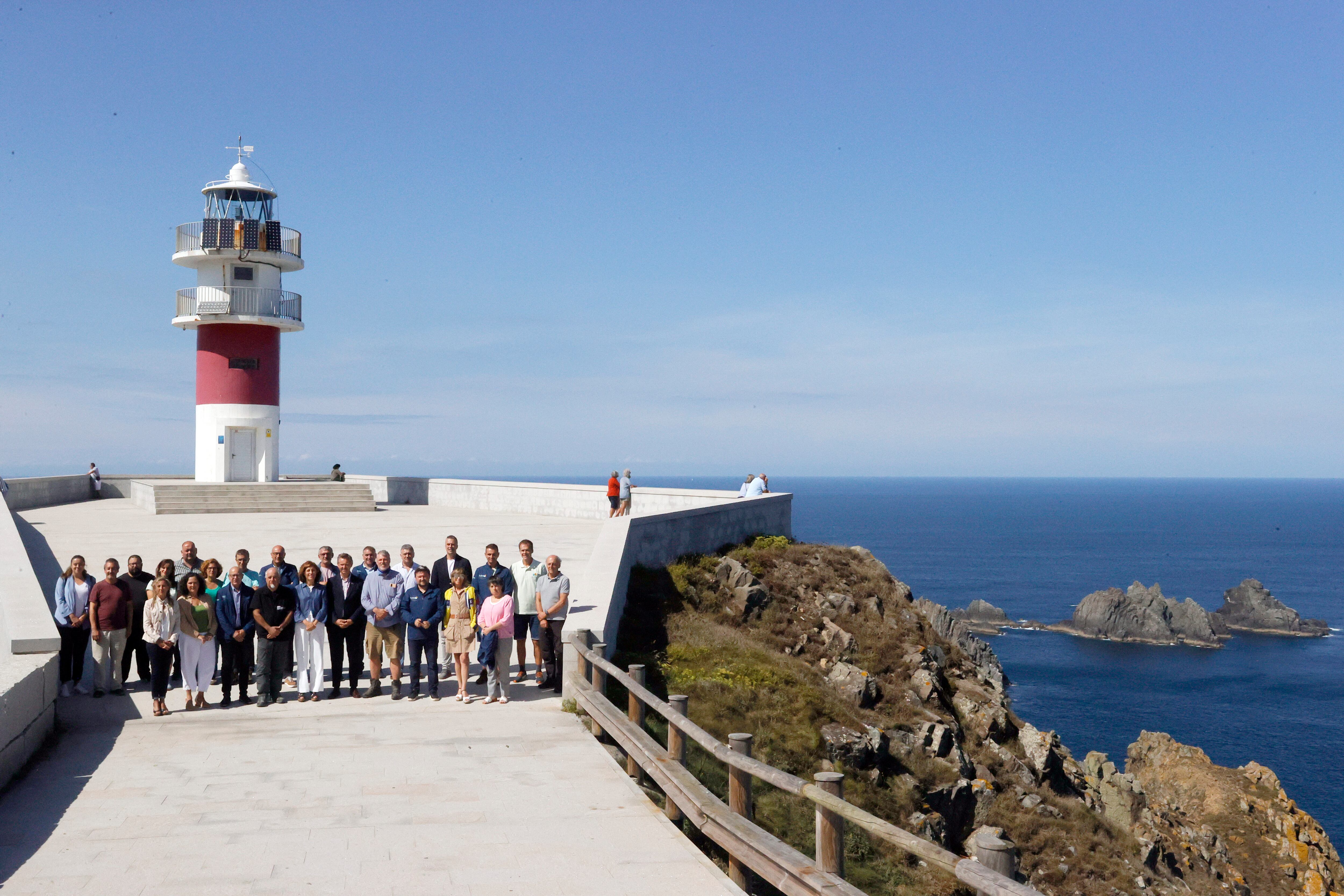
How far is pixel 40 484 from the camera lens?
3350cm

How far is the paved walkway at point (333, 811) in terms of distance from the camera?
257 inches

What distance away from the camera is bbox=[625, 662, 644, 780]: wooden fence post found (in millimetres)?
9016

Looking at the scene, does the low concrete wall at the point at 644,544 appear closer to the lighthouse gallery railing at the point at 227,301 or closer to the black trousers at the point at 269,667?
the black trousers at the point at 269,667

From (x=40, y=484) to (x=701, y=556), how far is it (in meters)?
24.8

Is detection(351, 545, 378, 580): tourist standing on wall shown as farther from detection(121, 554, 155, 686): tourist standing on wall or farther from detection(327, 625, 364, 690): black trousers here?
detection(121, 554, 155, 686): tourist standing on wall

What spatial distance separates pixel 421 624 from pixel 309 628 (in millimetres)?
1219

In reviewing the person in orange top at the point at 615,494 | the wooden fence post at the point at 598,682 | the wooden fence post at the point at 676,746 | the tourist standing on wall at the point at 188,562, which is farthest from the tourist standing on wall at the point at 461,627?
the person in orange top at the point at 615,494

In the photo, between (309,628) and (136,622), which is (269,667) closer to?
(309,628)

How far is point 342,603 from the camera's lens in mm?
11891

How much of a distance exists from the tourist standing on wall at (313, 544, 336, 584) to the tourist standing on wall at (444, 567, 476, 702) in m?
1.41

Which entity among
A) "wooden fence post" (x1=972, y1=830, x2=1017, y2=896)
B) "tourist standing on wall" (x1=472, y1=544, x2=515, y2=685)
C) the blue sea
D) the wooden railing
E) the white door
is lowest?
the blue sea

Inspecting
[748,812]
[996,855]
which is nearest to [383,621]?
[748,812]

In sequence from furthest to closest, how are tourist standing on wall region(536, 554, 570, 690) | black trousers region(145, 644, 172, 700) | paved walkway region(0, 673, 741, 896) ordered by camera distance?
tourist standing on wall region(536, 554, 570, 690)
black trousers region(145, 644, 172, 700)
paved walkway region(0, 673, 741, 896)

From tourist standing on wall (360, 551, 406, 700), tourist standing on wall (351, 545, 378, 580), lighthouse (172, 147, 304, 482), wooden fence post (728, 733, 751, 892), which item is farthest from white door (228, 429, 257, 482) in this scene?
wooden fence post (728, 733, 751, 892)
